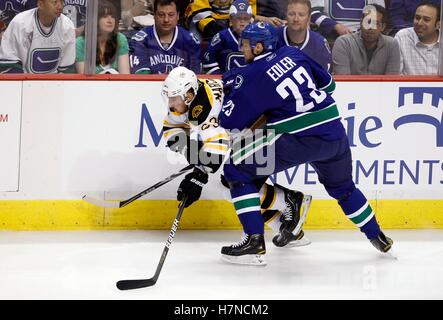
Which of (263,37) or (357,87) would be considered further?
(357,87)

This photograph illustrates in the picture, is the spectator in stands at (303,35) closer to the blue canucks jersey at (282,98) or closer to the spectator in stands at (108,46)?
the blue canucks jersey at (282,98)

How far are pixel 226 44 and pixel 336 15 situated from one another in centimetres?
59

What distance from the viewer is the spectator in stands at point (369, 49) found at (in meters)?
5.24

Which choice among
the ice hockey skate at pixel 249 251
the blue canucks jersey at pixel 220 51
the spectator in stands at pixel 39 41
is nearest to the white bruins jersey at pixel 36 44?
the spectator in stands at pixel 39 41

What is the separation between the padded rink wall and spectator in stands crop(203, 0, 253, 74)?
333mm

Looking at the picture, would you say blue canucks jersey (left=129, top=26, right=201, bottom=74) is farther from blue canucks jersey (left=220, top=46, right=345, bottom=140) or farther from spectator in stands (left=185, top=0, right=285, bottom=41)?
blue canucks jersey (left=220, top=46, right=345, bottom=140)

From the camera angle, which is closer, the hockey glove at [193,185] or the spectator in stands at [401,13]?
the hockey glove at [193,185]

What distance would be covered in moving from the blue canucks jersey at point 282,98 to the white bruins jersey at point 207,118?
0.09m

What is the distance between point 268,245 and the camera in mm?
5070

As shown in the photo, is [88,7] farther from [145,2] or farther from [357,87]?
[357,87]

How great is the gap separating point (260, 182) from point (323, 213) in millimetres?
794
